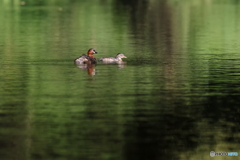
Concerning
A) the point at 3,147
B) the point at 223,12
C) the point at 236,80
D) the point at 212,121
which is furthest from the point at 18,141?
the point at 223,12

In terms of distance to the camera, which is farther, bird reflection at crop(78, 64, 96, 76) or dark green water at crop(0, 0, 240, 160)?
bird reflection at crop(78, 64, 96, 76)

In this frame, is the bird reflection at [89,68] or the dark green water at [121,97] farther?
the bird reflection at [89,68]

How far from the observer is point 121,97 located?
60.8 ft

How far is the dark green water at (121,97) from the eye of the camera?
13.7 metres

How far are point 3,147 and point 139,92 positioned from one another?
21.2 ft

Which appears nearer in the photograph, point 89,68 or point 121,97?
point 121,97

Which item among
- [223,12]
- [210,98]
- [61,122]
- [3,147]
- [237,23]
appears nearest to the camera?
[3,147]

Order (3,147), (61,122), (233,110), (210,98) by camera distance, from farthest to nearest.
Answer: (210,98) < (233,110) < (61,122) < (3,147)

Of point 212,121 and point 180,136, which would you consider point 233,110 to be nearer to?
point 212,121

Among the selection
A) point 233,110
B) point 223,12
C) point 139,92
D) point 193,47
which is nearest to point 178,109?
point 233,110

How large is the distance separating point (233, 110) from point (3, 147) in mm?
5890

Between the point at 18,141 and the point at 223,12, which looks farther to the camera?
the point at 223,12

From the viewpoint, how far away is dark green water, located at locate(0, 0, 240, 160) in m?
13.7

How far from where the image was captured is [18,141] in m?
14.0
